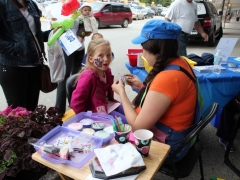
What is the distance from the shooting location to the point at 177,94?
53.2 inches

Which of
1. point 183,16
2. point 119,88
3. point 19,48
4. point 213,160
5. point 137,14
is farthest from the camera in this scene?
point 137,14

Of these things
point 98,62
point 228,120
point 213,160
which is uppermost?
point 98,62

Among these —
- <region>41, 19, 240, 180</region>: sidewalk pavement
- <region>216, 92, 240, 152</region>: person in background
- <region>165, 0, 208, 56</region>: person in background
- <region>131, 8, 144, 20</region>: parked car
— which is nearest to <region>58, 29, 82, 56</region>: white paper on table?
<region>41, 19, 240, 180</region>: sidewalk pavement

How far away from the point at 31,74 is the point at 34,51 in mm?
238

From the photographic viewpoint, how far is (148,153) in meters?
1.20

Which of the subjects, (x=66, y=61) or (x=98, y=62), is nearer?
(x=98, y=62)

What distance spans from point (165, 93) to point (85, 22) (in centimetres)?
235

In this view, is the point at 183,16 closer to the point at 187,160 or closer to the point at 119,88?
the point at 119,88

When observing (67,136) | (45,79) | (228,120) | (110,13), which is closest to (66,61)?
(45,79)

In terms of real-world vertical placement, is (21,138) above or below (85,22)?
below

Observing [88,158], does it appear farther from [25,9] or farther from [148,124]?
[25,9]

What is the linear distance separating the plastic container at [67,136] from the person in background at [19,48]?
3.00 ft

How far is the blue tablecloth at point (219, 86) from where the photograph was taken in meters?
2.45

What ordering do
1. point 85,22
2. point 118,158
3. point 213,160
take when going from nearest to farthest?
point 118,158 < point 213,160 < point 85,22
